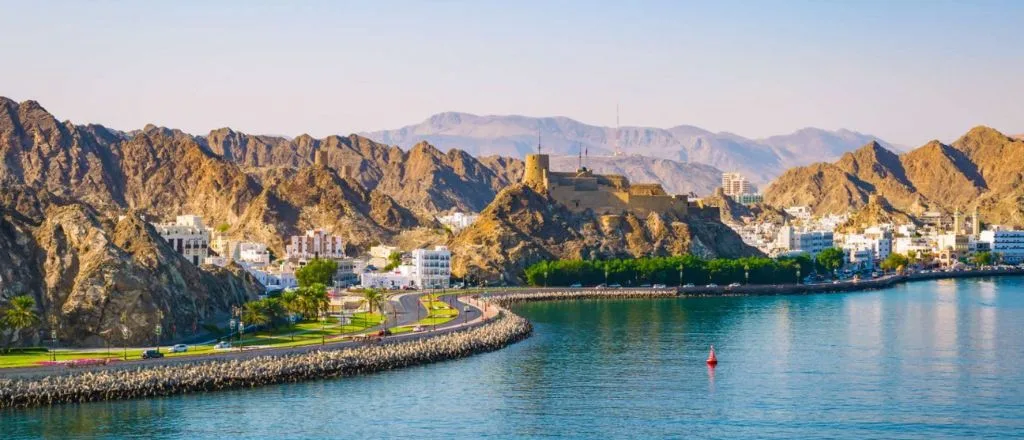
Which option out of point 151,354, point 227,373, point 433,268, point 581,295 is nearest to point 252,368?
point 227,373

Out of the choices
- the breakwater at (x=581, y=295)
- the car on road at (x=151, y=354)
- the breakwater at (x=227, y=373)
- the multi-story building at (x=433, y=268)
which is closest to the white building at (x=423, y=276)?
the multi-story building at (x=433, y=268)

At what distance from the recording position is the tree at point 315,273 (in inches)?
6358

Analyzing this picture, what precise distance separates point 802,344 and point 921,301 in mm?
60005

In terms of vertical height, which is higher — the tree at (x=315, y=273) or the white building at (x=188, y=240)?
the white building at (x=188, y=240)

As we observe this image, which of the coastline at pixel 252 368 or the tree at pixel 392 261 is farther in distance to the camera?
the tree at pixel 392 261

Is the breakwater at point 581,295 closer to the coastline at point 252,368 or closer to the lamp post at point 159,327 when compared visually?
the coastline at point 252,368

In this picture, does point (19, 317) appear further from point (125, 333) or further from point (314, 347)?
point (314, 347)

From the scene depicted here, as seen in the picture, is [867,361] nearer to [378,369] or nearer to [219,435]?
A: [378,369]

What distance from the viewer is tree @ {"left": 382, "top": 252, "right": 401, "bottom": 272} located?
189 metres

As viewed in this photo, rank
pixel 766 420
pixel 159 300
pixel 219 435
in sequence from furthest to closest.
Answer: pixel 159 300 < pixel 766 420 < pixel 219 435

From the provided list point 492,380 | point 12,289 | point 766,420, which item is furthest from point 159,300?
point 766,420

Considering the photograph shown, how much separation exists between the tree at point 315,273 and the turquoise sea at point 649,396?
4621cm

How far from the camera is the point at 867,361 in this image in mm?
97438

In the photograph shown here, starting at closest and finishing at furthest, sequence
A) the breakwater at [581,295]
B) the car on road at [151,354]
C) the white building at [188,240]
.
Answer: the car on road at [151,354]
the breakwater at [581,295]
the white building at [188,240]
